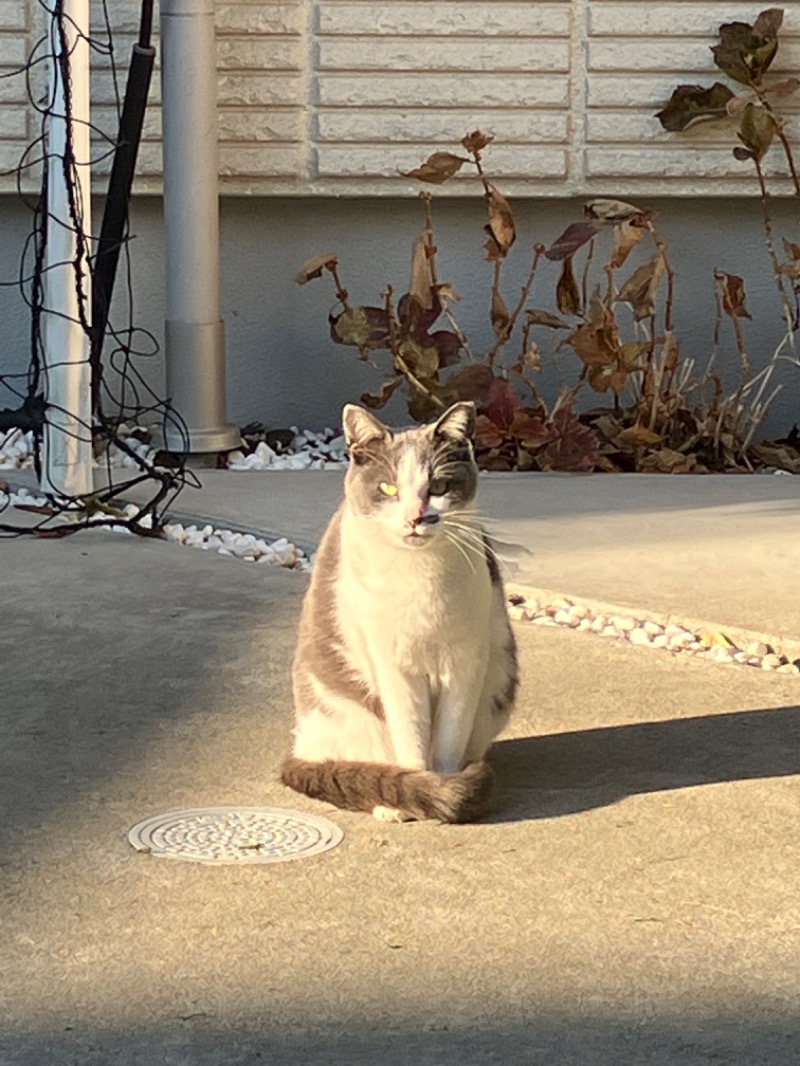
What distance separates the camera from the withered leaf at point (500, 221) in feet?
21.8

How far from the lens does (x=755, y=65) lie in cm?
688

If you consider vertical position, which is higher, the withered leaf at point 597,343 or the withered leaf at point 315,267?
the withered leaf at point 315,267

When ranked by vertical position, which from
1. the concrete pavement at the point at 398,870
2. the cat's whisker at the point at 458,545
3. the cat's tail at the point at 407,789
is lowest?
the concrete pavement at the point at 398,870

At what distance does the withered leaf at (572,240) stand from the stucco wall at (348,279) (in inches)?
39.4

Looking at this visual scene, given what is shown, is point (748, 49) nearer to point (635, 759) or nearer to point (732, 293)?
point (732, 293)

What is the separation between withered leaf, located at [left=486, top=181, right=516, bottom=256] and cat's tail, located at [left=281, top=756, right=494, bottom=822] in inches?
148

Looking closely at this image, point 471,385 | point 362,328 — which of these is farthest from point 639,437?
point 362,328

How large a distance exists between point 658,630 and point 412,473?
164 centimetres

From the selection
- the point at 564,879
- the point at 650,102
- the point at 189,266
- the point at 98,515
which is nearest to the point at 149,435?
the point at 189,266

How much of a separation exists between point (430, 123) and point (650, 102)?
0.92m

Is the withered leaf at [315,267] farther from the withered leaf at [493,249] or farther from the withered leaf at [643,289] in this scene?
the withered leaf at [643,289]

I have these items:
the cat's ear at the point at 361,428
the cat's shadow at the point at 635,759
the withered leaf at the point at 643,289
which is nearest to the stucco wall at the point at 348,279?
the withered leaf at the point at 643,289

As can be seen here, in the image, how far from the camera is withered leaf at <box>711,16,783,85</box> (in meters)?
6.88

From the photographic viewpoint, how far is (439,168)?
21.8 feet
